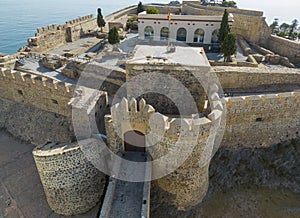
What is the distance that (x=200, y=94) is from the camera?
31.8 ft

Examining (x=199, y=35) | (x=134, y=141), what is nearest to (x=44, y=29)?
(x=199, y=35)

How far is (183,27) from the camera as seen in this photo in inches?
877

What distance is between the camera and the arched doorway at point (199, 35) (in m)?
22.1

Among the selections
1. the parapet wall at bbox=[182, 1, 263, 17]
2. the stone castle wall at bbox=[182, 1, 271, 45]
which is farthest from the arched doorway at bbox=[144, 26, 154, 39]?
the parapet wall at bbox=[182, 1, 263, 17]

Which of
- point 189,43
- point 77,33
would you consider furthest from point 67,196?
point 77,33

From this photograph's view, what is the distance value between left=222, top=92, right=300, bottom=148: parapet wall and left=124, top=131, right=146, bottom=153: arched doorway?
151 inches

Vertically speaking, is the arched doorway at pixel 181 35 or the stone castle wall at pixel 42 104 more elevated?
the arched doorway at pixel 181 35

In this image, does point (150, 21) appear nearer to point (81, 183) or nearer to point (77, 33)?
point (77, 33)

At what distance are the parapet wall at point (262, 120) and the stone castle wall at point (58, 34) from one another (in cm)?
1822

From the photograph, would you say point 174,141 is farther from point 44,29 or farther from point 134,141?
point 44,29

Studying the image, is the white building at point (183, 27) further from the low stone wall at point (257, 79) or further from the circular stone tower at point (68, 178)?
the circular stone tower at point (68, 178)

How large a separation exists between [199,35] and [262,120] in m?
→ 13.5

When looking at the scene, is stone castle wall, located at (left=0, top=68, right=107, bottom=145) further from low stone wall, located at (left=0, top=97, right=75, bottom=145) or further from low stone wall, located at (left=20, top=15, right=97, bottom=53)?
low stone wall, located at (left=20, top=15, right=97, bottom=53)

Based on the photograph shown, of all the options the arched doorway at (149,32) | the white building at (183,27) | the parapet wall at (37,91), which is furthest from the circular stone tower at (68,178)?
the arched doorway at (149,32)
